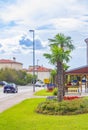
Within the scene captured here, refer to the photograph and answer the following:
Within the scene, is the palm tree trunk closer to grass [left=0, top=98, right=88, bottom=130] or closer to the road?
the road

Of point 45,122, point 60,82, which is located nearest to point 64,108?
point 45,122

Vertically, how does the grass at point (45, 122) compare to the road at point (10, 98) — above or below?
below

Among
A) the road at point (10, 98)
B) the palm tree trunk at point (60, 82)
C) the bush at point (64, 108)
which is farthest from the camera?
the road at point (10, 98)

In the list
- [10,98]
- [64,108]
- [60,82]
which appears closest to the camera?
[64,108]

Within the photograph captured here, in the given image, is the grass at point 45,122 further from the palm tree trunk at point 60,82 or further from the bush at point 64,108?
the palm tree trunk at point 60,82

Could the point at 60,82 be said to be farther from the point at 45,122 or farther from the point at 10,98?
the point at 10,98

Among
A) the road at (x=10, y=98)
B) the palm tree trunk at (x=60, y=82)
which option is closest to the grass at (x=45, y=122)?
the palm tree trunk at (x=60, y=82)

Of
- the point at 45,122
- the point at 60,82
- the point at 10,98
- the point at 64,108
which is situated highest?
the point at 60,82

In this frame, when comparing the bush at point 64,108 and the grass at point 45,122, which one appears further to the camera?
the bush at point 64,108

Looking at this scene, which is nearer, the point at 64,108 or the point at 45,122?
the point at 45,122

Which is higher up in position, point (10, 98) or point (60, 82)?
point (60, 82)

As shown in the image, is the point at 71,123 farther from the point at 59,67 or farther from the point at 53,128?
the point at 59,67

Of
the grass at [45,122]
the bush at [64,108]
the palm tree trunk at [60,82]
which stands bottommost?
the grass at [45,122]

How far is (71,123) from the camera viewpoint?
55.2 ft
